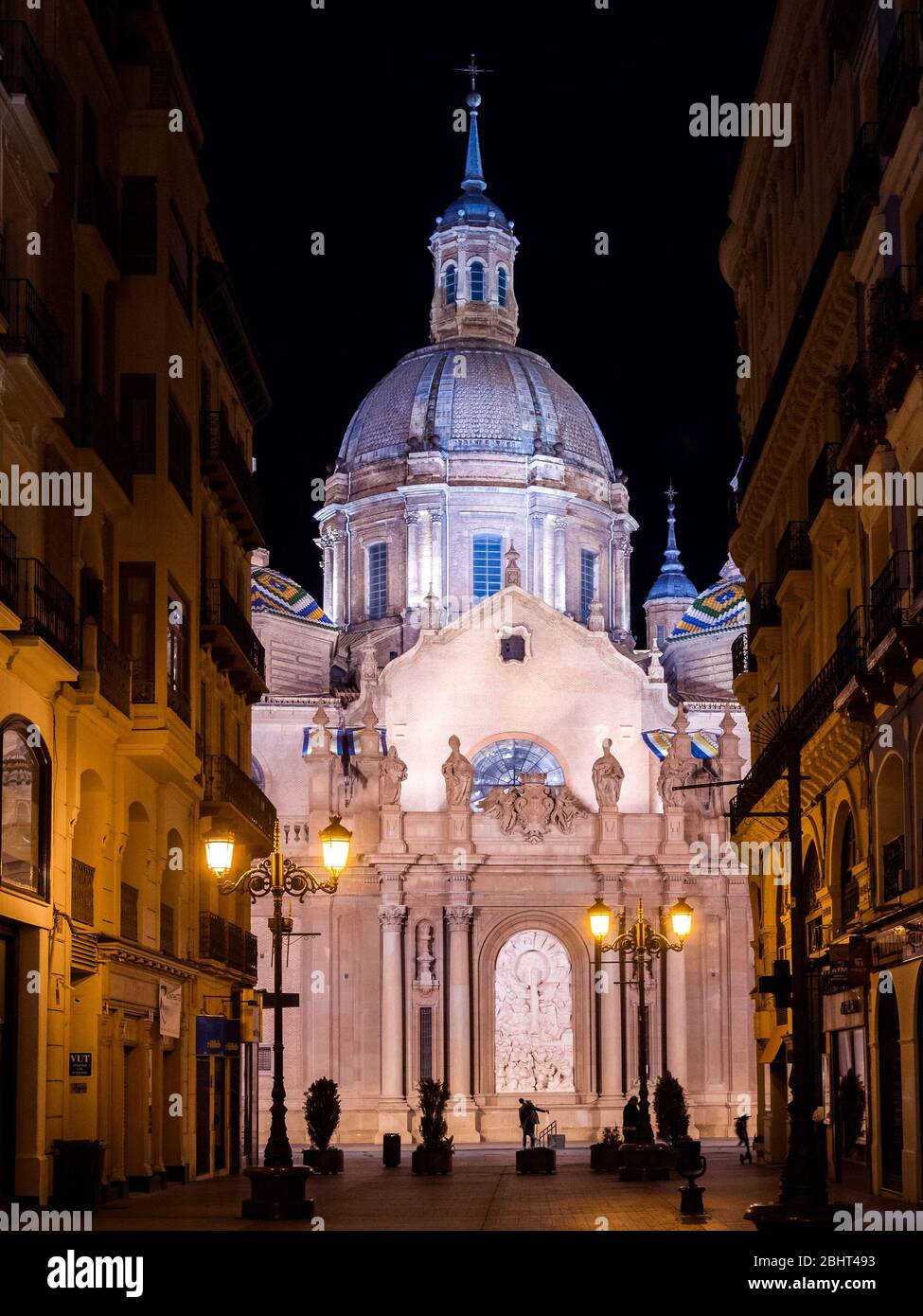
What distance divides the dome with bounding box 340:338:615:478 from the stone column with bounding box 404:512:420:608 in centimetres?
340

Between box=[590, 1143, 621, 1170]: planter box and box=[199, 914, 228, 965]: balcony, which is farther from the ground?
box=[199, 914, 228, 965]: balcony

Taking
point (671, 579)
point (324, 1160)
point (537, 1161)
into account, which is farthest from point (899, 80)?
point (671, 579)

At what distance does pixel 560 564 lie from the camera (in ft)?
278

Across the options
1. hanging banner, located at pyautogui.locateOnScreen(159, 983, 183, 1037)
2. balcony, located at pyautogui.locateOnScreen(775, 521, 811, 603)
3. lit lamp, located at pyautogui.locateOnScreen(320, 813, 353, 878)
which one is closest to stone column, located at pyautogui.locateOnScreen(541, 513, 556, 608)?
balcony, located at pyautogui.locateOnScreen(775, 521, 811, 603)

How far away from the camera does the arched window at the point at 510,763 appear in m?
76.0

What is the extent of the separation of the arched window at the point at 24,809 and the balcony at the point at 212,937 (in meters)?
12.8

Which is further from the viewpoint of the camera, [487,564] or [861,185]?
[487,564]

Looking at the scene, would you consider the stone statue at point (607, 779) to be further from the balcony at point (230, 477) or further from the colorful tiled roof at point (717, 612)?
the balcony at point (230, 477)

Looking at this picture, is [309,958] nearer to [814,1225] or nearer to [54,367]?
[54,367]

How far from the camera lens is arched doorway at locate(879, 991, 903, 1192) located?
31656 mm

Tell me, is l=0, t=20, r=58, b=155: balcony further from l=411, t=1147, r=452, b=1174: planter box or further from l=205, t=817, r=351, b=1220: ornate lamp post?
l=411, t=1147, r=452, b=1174: planter box

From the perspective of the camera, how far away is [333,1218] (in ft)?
98.4

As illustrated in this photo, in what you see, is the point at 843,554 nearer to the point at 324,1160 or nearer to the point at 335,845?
the point at 335,845

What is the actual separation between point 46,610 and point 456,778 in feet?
137
